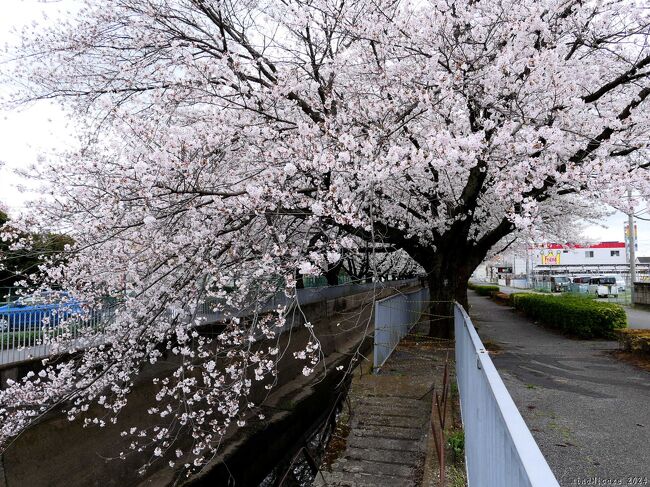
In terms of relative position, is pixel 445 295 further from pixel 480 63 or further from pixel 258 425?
pixel 480 63

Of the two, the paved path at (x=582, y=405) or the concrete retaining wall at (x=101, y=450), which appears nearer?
the paved path at (x=582, y=405)

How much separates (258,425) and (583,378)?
7.42m

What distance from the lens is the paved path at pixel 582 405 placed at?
541 centimetres

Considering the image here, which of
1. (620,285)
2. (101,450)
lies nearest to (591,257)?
(620,285)

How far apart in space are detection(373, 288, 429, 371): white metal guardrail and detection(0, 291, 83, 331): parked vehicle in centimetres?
612

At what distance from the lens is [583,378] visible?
31.8 ft

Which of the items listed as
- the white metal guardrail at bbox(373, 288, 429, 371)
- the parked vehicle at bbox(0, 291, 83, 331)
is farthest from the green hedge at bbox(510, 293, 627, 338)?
the parked vehicle at bbox(0, 291, 83, 331)

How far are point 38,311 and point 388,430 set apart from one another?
6.14 m

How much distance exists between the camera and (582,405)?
25.6 ft

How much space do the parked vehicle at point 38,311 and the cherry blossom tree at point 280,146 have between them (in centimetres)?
46

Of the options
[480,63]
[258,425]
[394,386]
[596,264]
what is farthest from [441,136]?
[596,264]

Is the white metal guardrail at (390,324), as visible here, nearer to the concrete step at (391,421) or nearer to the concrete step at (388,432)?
the concrete step at (391,421)

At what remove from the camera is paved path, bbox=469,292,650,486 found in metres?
5.41

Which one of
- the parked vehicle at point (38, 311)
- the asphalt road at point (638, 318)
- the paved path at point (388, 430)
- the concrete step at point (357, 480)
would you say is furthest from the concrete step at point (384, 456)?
the asphalt road at point (638, 318)
